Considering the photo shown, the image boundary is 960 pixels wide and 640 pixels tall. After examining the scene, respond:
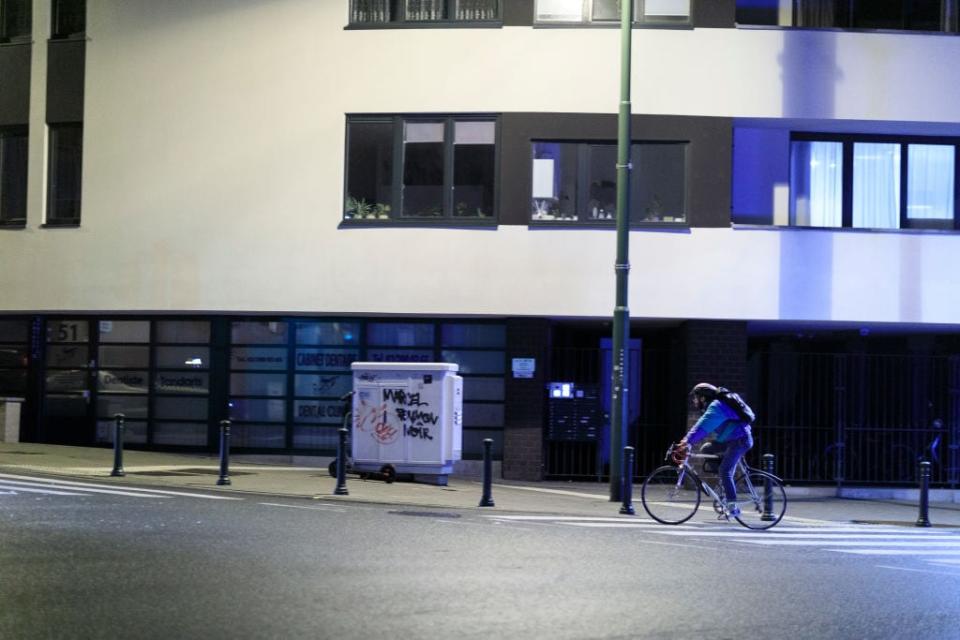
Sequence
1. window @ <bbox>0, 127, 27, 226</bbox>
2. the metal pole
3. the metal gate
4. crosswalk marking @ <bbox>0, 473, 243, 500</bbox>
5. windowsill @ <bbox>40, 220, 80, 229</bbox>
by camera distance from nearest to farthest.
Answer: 1. crosswalk marking @ <bbox>0, 473, 243, 500</bbox>
2. the metal pole
3. the metal gate
4. windowsill @ <bbox>40, 220, 80, 229</bbox>
5. window @ <bbox>0, 127, 27, 226</bbox>

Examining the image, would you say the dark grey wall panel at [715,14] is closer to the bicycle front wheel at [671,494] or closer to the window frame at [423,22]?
the window frame at [423,22]

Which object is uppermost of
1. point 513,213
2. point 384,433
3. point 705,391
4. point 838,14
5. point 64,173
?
point 838,14

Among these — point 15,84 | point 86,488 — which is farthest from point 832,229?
point 15,84

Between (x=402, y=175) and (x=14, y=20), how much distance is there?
8899 mm

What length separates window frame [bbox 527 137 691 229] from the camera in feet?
78.8

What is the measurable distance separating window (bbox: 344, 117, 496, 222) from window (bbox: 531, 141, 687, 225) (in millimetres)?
955

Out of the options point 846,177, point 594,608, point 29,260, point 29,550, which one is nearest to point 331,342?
A: point 29,260

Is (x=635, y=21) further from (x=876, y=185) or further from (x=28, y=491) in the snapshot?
(x=28, y=491)

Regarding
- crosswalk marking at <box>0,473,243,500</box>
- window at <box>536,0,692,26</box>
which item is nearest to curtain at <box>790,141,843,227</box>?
window at <box>536,0,692,26</box>

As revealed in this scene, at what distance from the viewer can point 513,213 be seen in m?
24.1

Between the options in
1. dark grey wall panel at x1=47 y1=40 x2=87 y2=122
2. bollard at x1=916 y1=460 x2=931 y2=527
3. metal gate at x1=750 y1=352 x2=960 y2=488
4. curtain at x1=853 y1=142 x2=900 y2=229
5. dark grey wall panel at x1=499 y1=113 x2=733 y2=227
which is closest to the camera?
bollard at x1=916 y1=460 x2=931 y2=527

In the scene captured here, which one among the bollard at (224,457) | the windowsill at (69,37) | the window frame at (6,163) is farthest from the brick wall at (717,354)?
the window frame at (6,163)

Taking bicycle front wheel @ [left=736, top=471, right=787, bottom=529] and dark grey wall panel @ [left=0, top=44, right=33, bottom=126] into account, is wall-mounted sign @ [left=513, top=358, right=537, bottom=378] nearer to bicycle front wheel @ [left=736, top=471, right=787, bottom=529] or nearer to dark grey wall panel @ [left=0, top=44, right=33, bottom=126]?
bicycle front wheel @ [left=736, top=471, right=787, bottom=529]

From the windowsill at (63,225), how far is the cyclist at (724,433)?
45.8 ft
